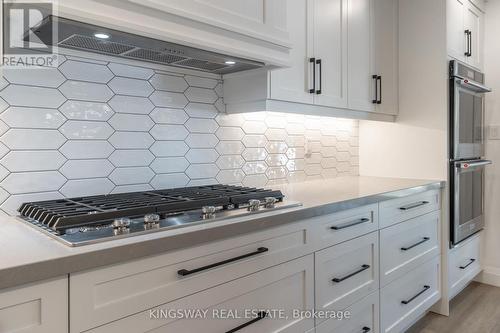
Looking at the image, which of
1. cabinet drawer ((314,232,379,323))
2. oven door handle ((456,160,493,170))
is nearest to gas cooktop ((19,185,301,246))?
cabinet drawer ((314,232,379,323))

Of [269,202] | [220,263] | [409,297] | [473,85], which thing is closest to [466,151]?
[473,85]

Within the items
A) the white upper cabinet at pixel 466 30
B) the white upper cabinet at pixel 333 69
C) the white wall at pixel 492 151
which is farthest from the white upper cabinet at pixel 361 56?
the white wall at pixel 492 151

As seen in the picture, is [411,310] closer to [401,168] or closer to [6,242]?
[401,168]

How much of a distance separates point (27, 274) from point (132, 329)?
0.31m

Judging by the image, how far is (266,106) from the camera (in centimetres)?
175

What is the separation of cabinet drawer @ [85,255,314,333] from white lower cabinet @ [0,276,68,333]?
102 millimetres

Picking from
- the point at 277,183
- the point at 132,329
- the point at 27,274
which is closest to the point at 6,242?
the point at 27,274

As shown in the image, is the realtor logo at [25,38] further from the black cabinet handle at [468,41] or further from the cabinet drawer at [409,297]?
the black cabinet handle at [468,41]

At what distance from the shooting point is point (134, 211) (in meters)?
1.12

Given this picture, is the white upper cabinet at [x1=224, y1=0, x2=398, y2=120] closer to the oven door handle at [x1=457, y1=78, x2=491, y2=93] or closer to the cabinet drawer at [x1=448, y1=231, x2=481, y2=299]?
the oven door handle at [x1=457, y1=78, x2=491, y2=93]

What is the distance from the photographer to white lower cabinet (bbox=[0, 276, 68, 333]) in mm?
734

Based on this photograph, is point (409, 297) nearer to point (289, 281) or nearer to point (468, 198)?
point (468, 198)

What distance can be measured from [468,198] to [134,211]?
2556 mm

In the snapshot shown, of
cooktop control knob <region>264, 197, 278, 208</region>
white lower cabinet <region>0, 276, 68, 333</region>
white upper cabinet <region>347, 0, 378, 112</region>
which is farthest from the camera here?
white upper cabinet <region>347, 0, 378, 112</region>
